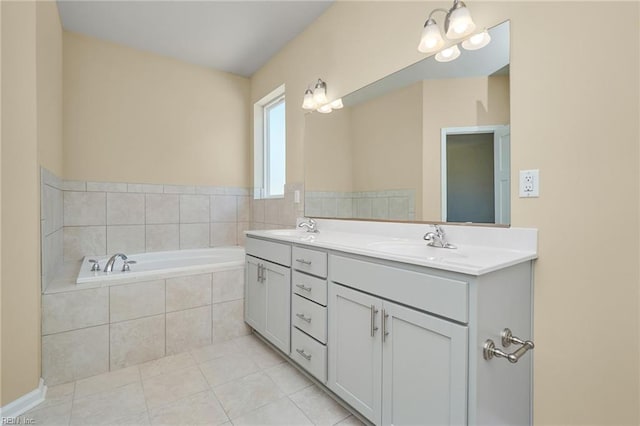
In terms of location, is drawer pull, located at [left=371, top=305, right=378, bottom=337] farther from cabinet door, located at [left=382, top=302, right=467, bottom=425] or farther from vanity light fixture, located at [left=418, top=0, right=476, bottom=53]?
vanity light fixture, located at [left=418, top=0, right=476, bottom=53]

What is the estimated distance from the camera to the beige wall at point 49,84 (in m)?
1.67

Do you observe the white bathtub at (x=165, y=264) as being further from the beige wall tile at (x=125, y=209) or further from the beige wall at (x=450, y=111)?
the beige wall at (x=450, y=111)

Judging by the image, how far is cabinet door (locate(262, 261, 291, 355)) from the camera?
1841mm

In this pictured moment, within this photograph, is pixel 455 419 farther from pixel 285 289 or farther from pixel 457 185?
pixel 285 289

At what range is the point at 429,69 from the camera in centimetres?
163

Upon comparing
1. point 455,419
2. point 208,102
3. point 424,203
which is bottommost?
point 455,419

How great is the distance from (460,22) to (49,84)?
2.40 meters

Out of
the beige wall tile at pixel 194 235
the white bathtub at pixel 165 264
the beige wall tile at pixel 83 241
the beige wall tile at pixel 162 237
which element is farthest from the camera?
the beige wall tile at pixel 194 235

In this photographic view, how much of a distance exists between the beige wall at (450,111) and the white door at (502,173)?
0.06 metres

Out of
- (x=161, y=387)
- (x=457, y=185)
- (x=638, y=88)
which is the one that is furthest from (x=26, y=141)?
(x=638, y=88)

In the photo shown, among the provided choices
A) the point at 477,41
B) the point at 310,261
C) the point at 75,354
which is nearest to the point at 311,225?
the point at 310,261

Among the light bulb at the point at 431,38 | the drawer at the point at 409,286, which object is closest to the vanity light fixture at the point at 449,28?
the light bulb at the point at 431,38

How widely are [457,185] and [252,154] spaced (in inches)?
97.3

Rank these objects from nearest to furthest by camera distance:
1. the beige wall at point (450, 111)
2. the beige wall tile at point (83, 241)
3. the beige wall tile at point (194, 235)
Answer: the beige wall at point (450, 111), the beige wall tile at point (83, 241), the beige wall tile at point (194, 235)
